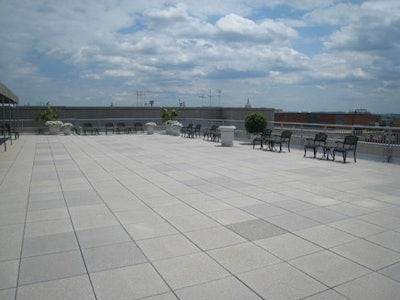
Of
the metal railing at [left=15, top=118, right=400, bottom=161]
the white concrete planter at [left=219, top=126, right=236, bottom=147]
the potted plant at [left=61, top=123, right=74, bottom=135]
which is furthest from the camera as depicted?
the potted plant at [left=61, top=123, right=74, bottom=135]

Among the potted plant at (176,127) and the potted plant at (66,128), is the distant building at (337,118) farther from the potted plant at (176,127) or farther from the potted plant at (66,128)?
the potted plant at (66,128)

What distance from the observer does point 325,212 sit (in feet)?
18.1

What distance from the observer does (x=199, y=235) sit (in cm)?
447

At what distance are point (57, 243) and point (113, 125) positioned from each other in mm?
20352

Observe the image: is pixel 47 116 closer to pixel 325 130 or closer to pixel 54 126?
pixel 54 126

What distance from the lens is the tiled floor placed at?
126 inches

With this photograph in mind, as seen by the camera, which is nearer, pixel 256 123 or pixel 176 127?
pixel 256 123

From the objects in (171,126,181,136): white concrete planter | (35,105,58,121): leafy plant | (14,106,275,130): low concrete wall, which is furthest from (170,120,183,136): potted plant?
(35,105,58,121): leafy plant

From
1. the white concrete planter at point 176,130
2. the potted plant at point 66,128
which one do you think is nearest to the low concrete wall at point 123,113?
the potted plant at point 66,128

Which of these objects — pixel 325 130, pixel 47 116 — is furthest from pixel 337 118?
pixel 47 116

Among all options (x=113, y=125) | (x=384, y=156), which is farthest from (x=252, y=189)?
(x=113, y=125)

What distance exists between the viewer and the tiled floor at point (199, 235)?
10.5 ft

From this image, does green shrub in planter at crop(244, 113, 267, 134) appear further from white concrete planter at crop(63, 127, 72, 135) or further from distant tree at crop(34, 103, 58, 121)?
distant tree at crop(34, 103, 58, 121)

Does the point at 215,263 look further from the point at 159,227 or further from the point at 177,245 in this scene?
the point at 159,227
